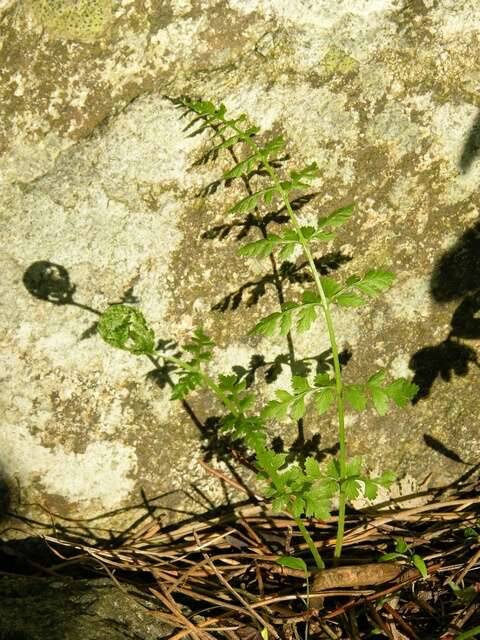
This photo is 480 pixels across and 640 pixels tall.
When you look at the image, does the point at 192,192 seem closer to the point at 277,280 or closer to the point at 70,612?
the point at 277,280

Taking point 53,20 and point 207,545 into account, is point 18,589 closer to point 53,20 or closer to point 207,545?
point 207,545

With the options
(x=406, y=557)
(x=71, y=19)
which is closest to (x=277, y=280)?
(x=406, y=557)

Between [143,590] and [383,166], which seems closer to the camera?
[143,590]

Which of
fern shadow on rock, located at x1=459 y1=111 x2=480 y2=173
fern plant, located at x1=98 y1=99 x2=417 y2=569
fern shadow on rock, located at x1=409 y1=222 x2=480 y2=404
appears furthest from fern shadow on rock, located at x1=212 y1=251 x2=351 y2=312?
fern shadow on rock, located at x1=459 y1=111 x2=480 y2=173

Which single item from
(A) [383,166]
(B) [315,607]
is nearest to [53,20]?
(A) [383,166]

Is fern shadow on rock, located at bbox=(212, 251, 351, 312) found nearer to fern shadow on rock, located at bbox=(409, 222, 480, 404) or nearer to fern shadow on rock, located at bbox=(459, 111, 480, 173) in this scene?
fern shadow on rock, located at bbox=(409, 222, 480, 404)

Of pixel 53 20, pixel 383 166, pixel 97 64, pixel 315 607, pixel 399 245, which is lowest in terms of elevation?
pixel 315 607
